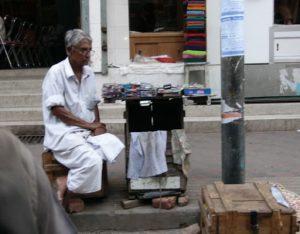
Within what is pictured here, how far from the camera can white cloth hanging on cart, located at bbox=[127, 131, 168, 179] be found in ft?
15.9

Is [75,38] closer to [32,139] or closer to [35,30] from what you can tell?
[32,139]

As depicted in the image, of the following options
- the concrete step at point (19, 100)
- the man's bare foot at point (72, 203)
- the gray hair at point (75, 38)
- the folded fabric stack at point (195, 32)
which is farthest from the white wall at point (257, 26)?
the man's bare foot at point (72, 203)

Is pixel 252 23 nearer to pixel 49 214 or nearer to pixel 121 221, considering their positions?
pixel 121 221

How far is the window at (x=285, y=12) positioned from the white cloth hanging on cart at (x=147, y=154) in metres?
4.98

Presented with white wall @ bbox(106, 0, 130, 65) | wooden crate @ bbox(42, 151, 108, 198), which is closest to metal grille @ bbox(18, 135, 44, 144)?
white wall @ bbox(106, 0, 130, 65)

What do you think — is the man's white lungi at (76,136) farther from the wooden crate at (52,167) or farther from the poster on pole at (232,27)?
the poster on pole at (232,27)

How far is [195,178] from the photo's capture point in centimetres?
586

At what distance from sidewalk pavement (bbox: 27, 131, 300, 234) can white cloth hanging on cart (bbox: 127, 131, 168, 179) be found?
333 mm

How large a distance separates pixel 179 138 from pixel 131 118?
1.52 feet

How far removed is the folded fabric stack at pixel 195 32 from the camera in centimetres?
851

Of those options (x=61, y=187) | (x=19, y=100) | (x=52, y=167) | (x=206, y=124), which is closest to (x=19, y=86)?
(x=19, y=100)

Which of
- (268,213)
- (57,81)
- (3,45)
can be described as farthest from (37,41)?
(268,213)

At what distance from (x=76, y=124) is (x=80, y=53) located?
0.62 metres

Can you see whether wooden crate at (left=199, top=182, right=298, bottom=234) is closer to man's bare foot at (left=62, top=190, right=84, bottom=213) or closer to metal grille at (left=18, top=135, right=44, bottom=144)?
man's bare foot at (left=62, top=190, right=84, bottom=213)
